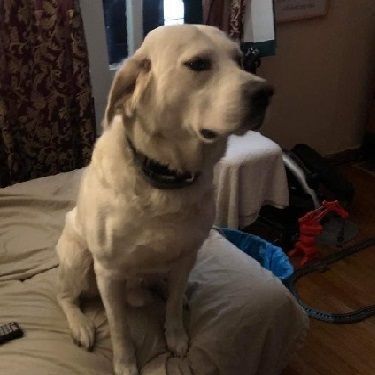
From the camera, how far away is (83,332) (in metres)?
1.35

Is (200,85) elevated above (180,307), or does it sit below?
above

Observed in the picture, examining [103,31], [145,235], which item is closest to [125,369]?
[145,235]

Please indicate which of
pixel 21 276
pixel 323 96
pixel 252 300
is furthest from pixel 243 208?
pixel 323 96

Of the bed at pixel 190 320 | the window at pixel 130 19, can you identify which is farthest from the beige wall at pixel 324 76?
the bed at pixel 190 320

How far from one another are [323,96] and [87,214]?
2158mm

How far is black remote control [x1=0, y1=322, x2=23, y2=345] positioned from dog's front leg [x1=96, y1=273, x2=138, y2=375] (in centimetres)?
26

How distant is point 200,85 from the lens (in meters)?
1.02

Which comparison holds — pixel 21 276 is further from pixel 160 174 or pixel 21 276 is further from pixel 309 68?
pixel 309 68

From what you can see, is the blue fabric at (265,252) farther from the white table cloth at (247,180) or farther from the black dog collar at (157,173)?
the black dog collar at (157,173)

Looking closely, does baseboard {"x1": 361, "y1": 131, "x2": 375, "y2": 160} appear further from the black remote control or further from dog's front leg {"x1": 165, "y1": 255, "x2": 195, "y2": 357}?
the black remote control

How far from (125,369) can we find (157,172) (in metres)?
0.52

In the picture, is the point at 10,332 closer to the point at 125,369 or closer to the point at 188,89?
the point at 125,369

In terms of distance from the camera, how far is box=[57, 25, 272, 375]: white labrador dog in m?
1.02

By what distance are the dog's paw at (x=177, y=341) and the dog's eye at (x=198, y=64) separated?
71 centimetres
